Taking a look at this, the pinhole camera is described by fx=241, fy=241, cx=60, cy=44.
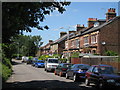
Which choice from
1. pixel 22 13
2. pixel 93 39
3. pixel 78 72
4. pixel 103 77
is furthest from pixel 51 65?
pixel 22 13

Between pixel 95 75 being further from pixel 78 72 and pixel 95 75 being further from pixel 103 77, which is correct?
pixel 78 72

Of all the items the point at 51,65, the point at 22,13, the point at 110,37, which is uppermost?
the point at 110,37

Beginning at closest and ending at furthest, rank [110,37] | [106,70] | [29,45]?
[106,70] < [110,37] < [29,45]

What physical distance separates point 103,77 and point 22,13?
660cm

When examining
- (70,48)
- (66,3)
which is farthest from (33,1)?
(70,48)

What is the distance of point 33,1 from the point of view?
937 cm

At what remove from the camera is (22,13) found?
966 cm

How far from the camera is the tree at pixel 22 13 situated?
9.17 meters

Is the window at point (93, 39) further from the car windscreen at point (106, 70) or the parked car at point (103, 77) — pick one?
the car windscreen at point (106, 70)

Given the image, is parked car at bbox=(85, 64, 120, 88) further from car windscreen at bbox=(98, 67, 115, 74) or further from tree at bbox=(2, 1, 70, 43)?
tree at bbox=(2, 1, 70, 43)

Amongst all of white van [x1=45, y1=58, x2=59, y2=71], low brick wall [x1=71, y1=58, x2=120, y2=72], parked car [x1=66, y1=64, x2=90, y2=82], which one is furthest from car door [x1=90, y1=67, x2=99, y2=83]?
white van [x1=45, y1=58, x2=59, y2=71]

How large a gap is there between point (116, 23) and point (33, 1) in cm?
3510

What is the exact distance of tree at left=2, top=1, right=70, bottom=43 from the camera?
9172 mm

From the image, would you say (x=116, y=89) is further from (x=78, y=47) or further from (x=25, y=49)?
(x=25, y=49)
